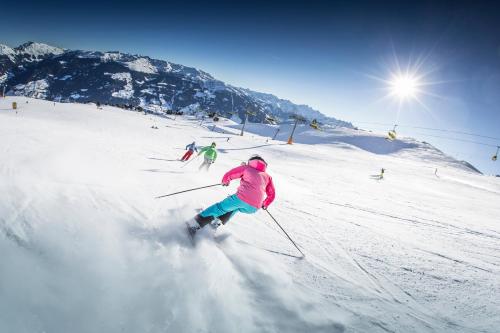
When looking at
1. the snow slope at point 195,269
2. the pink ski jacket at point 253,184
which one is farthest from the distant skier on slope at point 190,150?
the pink ski jacket at point 253,184

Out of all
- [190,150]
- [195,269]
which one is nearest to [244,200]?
[195,269]

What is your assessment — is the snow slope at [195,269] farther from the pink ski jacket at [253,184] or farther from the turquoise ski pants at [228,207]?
the pink ski jacket at [253,184]

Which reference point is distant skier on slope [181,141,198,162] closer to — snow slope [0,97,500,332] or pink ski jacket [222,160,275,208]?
snow slope [0,97,500,332]

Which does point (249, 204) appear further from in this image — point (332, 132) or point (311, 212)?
point (332, 132)

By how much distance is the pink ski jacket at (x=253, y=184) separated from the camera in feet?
17.3

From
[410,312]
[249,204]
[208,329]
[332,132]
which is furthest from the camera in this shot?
[332,132]

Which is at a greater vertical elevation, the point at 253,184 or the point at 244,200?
the point at 253,184

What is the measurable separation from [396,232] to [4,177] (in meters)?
10.3

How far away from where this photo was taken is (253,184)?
210 inches

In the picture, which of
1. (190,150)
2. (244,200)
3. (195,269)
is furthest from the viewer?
(190,150)

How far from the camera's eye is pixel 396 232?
28.3 feet

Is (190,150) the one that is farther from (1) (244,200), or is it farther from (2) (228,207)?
(1) (244,200)

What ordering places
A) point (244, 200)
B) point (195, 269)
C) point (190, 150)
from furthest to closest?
point (190, 150), point (244, 200), point (195, 269)

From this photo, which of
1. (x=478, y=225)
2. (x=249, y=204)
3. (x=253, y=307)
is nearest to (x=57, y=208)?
(x=249, y=204)
